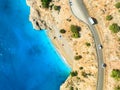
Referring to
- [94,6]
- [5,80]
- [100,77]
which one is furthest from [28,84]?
[94,6]

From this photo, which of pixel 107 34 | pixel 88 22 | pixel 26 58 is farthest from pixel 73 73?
pixel 26 58

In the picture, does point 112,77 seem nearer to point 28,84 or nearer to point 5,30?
point 28,84

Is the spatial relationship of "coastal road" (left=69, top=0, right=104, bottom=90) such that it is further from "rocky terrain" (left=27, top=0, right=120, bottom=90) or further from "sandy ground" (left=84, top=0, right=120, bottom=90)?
"sandy ground" (left=84, top=0, right=120, bottom=90)

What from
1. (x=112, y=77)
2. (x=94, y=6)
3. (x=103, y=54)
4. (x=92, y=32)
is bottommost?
(x=112, y=77)

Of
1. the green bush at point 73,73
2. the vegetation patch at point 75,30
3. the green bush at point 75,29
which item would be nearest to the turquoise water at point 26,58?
the green bush at point 73,73

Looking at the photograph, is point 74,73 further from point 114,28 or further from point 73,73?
point 114,28

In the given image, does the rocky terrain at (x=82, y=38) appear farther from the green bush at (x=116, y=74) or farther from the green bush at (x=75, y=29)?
the green bush at (x=116, y=74)

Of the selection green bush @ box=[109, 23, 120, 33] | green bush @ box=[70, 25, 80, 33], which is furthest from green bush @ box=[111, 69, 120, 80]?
green bush @ box=[70, 25, 80, 33]
